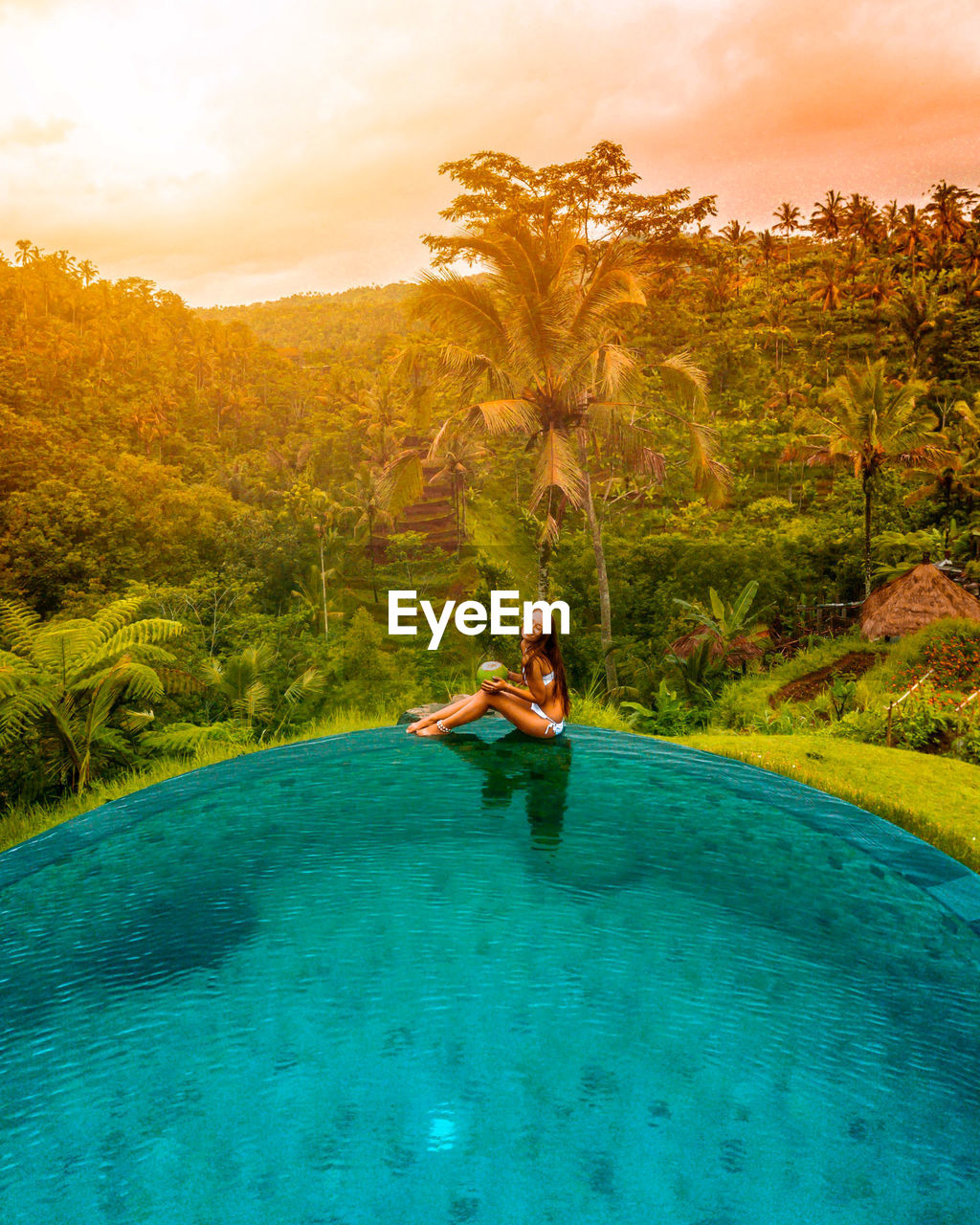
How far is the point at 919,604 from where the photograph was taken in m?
13.5

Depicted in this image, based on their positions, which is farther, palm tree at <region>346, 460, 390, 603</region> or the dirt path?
palm tree at <region>346, 460, 390, 603</region>

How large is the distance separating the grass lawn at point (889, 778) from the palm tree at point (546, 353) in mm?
4997

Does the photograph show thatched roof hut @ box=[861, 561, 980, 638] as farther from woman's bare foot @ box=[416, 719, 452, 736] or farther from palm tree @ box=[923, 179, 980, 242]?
palm tree @ box=[923, 179, 980, 242]

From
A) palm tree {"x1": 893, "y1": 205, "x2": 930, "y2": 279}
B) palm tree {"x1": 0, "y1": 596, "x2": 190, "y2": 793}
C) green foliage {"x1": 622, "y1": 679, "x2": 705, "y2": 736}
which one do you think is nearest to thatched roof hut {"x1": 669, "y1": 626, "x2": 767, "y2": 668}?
green foliage {"x1": 622, "y1": 679, "x2": 705, "y2": 736}

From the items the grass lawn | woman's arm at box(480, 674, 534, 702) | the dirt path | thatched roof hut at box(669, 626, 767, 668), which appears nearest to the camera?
the grass lawn

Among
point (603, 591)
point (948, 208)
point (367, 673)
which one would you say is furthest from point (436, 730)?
point (948, 208)

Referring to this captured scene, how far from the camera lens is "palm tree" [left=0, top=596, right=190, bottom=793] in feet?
21.7

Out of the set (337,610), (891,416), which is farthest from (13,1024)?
(337,610)

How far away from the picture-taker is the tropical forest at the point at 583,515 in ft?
25.7

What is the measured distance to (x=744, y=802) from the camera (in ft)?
17.2

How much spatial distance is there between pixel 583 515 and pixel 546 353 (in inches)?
470

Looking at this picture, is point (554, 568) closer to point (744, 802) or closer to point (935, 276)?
point (744, 802)

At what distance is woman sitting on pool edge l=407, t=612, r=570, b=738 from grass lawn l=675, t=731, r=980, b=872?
72.2 inches

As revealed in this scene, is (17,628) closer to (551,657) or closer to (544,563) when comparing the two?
(551,657)
